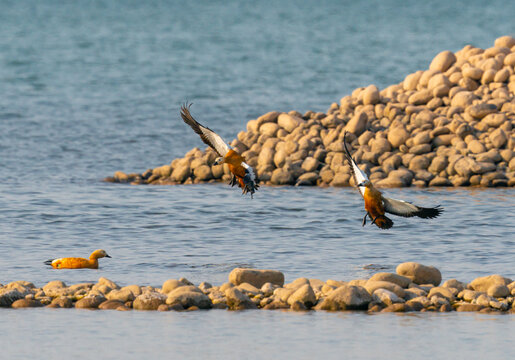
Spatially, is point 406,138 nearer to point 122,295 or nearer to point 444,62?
point 444,62

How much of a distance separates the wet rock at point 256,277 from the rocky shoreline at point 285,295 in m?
0.02

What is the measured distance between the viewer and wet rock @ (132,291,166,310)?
14172mm

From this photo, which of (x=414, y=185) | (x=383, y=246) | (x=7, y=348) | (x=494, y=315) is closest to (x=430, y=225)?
(x=383, y=246)

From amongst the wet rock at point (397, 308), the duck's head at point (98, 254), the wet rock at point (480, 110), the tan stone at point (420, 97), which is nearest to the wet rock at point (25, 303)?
the duck's head at point (98, 254)

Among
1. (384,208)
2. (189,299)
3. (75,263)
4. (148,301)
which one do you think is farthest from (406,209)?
(75,263)

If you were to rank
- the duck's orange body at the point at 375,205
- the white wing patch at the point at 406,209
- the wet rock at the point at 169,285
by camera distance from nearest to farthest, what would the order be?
the wet rock at the point at 169,285 → the duck's orange body at the point at 375,205 → the white wing patch at the point at 406,209

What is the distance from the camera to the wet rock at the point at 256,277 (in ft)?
50.3

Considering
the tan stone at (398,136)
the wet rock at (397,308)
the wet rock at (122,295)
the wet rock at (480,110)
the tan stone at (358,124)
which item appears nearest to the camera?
the wet rock at (397,308)

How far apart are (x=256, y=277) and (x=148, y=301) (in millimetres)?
1682

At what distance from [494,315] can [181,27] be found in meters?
99.8

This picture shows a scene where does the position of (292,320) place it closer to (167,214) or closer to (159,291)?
(159,291)

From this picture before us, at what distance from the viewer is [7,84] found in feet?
182

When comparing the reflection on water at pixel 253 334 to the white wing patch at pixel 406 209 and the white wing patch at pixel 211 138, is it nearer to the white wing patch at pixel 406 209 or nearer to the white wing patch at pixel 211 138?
the white wing patch at pixel 406 209

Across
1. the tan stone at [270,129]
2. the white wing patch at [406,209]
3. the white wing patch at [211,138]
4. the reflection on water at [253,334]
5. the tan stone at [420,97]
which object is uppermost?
the tan stone at [420,97]
